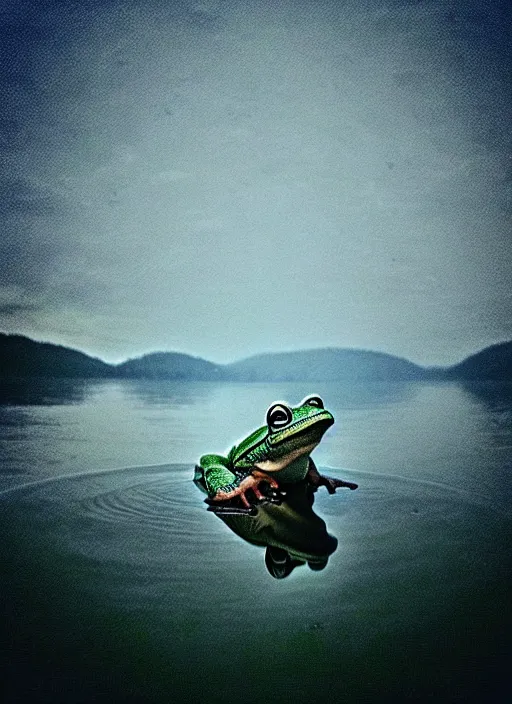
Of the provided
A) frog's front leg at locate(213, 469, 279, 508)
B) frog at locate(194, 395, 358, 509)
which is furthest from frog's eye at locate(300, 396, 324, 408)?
frog's front leg at locate(213, 469, 279, 508)

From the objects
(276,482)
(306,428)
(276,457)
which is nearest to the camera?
(306,428)

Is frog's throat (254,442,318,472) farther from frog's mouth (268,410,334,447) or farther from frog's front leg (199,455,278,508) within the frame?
frog's mouth (268,410,334,447)

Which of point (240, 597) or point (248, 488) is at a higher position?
point (248, 488)

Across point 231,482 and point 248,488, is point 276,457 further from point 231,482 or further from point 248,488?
point 231,482

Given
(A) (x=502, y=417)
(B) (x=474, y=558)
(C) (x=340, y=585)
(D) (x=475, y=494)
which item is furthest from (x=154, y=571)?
(A) (x=502, y=417)

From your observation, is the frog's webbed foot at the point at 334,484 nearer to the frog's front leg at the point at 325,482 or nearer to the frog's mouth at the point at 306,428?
the frog's front leg at the point at 325,482

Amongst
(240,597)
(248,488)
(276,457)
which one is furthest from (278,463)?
(240,597)

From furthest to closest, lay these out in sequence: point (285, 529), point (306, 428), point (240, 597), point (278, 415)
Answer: point (278, 415), point (306, 428), point (285, 529), point (240, 597)
